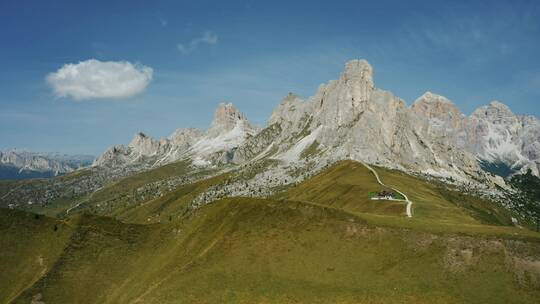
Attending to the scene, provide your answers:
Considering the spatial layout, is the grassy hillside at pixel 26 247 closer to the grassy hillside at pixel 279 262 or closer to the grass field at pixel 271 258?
the grass field at pixel 271 258

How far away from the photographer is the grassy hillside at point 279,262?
8644 centimetres

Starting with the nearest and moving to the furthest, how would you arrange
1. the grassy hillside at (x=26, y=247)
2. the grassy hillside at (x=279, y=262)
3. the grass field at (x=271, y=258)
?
the grassy hillside at (x=279, y=262)
the grass field at (x=271, y=258)
the grassy hillside at (x=26, y=247)

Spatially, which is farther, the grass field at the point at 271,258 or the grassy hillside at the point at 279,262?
the grass field at the point at 271,258

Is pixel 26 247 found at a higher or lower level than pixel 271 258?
lower

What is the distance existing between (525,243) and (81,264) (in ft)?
405

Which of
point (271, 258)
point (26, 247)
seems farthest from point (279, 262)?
point (26, 247)

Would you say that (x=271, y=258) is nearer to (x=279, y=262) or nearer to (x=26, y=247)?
(x=279, y=262)

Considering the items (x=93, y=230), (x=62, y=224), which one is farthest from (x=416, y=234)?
(x=62, y=224)

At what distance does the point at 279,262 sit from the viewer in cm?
10850

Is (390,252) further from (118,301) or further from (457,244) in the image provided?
(118,301)

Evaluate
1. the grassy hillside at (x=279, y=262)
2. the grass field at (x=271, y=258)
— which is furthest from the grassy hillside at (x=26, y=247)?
the grassy hillside at (x=279, y=262)

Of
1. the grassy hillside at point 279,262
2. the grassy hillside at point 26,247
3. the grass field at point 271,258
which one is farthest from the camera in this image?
the grassy hillside at point 26,247

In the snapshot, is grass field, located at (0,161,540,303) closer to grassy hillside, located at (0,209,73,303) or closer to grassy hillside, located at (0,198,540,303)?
grassy hillside, located at (0,198,540,303)

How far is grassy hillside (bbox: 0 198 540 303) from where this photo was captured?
86.4 m
